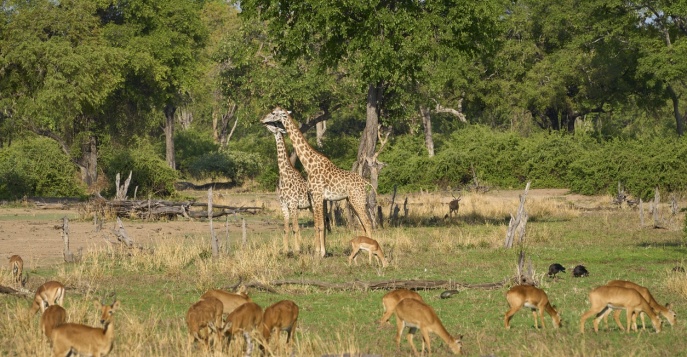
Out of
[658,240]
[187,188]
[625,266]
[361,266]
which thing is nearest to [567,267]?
[625,266]

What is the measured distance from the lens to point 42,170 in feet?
146

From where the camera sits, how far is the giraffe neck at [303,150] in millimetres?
23328

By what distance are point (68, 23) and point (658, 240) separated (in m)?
28.0

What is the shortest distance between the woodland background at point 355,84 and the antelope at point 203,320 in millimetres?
18339

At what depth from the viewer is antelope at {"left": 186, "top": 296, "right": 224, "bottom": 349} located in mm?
10688

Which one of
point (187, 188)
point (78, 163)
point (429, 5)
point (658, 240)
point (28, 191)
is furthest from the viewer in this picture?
point (187, 188)

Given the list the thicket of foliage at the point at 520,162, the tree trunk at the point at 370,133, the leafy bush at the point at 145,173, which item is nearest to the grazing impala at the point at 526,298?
the tree trunk at the point at 370,133

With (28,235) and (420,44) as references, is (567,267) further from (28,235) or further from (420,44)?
(28,235)

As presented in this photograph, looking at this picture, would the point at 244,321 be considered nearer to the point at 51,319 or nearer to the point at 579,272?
the point at 51,319

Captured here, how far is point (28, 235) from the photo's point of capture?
2708cm

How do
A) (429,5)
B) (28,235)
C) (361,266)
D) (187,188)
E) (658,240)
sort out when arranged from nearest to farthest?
(361,266) → (658,240) → (28,235) → (429,5) → (187,188)

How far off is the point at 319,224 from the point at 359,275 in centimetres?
358

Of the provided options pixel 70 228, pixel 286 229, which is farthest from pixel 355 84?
pixel 286 229

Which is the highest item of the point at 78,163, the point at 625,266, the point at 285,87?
the point at 285,87
